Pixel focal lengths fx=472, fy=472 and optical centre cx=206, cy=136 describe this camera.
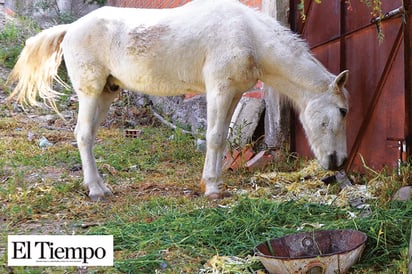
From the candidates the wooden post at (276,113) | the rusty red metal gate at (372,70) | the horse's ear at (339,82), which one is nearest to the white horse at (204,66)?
the horse's ear at (339,82)

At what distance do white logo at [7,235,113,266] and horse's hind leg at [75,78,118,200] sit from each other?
1.75 metres

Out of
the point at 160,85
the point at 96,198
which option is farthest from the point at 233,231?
the point at 160,85

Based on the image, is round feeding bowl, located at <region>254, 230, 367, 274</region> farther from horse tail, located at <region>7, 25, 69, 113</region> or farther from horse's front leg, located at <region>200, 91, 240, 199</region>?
horse tail, located at <region>7, 25, 69, 113</region>

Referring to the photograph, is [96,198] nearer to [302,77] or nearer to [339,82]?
[302,77]

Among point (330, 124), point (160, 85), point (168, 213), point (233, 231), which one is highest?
point (160, 85)

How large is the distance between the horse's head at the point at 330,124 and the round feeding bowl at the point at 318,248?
2039 millimetres

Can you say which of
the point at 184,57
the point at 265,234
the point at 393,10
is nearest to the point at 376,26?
the point at 393,10

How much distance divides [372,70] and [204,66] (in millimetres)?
1638

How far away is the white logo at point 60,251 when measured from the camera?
2.61 m

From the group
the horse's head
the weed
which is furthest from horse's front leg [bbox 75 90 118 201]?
the weed

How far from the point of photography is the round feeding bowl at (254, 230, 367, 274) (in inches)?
90.2

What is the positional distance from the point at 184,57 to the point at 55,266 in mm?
2709

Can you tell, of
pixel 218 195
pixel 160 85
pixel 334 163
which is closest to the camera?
pixel 218 195

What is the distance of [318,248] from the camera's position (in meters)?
2.53
